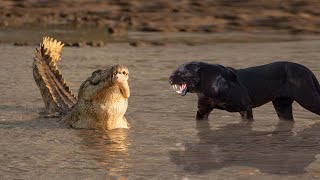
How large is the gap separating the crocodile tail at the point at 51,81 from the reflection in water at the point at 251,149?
177 centimetres

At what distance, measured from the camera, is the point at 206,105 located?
839 cm

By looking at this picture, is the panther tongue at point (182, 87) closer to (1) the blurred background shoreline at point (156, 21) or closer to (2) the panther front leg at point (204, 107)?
(2) the panther front leg at point (204, 107)

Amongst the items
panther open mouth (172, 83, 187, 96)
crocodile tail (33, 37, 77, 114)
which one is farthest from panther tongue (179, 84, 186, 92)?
crocodile tail (33, 37, 77, 114)

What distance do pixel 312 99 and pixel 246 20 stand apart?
1051 centimetres

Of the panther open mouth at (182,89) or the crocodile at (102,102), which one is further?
the panther open mouth at (182,89)

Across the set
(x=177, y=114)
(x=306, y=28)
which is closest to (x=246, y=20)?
(x=306, y=28)

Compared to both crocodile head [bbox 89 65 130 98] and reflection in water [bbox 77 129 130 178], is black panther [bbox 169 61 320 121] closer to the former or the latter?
crocodile head [bbox 89 65 130 98]

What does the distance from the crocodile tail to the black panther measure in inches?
63.7

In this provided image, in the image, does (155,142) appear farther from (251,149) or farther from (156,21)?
(156,21)

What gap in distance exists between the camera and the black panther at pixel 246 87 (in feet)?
26.9

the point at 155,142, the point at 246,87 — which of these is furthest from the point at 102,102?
the point at 246,87

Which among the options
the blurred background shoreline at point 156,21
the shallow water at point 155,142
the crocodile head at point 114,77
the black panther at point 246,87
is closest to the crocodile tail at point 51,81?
the shallow water at point 155,142

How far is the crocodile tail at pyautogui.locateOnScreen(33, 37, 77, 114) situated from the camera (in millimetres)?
9438

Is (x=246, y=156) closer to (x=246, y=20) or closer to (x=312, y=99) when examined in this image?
(x=312, y=99)
